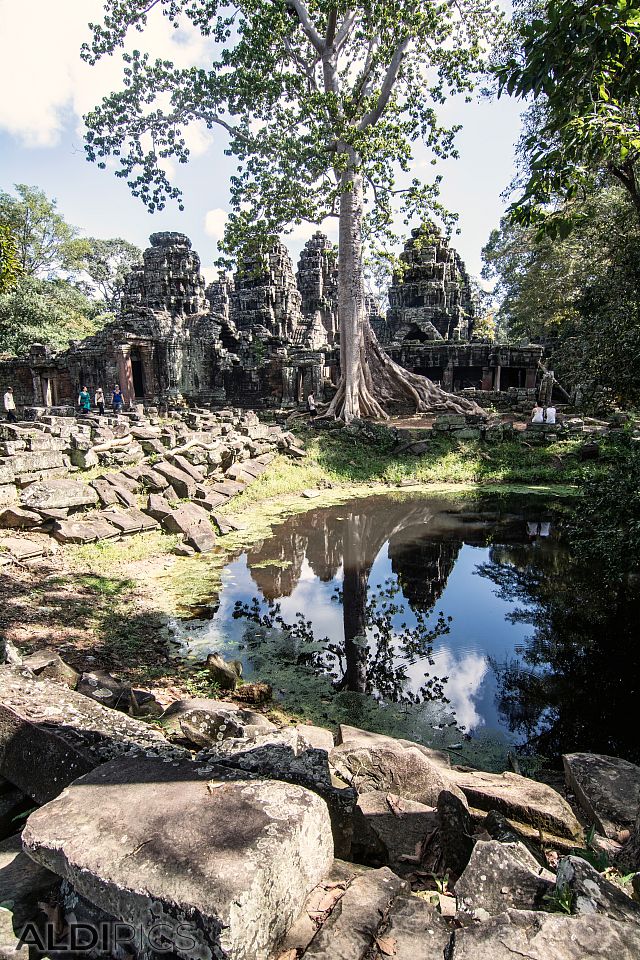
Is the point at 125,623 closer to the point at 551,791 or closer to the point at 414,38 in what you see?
the point at 551,791

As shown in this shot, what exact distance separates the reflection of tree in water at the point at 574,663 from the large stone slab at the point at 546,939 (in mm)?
2337

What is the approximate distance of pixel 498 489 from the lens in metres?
11.5

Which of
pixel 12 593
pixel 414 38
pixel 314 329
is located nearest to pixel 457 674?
pixel 12 593

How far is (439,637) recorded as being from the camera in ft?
17.2

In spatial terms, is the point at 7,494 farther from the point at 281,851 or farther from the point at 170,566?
the point at 281,851

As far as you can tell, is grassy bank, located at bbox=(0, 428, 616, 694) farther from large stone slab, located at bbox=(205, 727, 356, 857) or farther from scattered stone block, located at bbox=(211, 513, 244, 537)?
large stone slab, located at bbox=(205, 727, 356, 857)

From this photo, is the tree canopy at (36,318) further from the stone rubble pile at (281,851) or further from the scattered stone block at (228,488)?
the stone rubble pile at (281,851)

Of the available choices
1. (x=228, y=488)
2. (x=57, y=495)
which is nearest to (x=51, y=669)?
(x=57, y=495)

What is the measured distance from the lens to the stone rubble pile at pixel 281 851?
145cm

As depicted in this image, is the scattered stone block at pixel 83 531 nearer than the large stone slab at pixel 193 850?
No

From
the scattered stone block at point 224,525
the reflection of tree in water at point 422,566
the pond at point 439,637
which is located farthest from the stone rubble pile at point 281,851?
the scattered stone block at point 224,525

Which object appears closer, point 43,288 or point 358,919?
point 358,919

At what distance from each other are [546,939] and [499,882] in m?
0.32

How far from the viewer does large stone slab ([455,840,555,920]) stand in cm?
165
